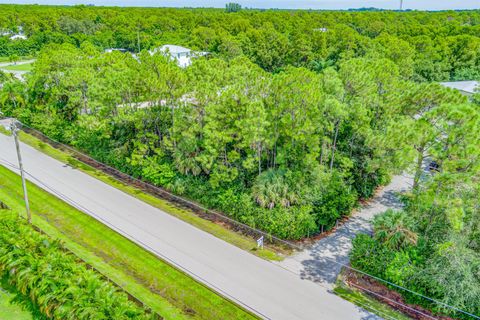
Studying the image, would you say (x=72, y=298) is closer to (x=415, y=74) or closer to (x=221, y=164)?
(x=221, y=164)

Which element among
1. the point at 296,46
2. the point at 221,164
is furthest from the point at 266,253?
the point at 296,46

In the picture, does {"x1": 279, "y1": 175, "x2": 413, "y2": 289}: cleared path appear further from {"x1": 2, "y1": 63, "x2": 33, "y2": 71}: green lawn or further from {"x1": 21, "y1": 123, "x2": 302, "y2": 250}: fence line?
{"x1": 2, "y1": 63, "x2": 33, "y2": 71}: green lawn

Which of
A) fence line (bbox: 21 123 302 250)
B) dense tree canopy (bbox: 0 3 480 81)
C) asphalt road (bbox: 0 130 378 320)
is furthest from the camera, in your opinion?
dense tree canopy (bbox: 0 3 480 81)

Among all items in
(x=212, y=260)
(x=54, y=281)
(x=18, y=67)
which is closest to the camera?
(x=54, y=281)

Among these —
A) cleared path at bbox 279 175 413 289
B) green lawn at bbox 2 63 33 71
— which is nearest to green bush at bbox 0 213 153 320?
cleared path at bbox 279 175 413 289

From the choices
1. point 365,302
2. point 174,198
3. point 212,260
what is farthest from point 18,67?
point 365,302

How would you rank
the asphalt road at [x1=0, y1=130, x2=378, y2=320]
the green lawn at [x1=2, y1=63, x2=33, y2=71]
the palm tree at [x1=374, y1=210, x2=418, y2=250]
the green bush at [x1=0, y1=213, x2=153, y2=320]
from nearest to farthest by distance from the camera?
the green bush at [x1=0, y1=213, x2=153, y2=320]
the asphalt road at [x1=0, y1=130, x2=378, y2=320]
the palm tree at [x1=374, y1=210, x2=418, y2=250]
the green lawn at [x1=2, y1=63, x2=33, y2=71]

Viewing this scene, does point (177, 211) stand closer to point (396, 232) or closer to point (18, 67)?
point (396, 232)
